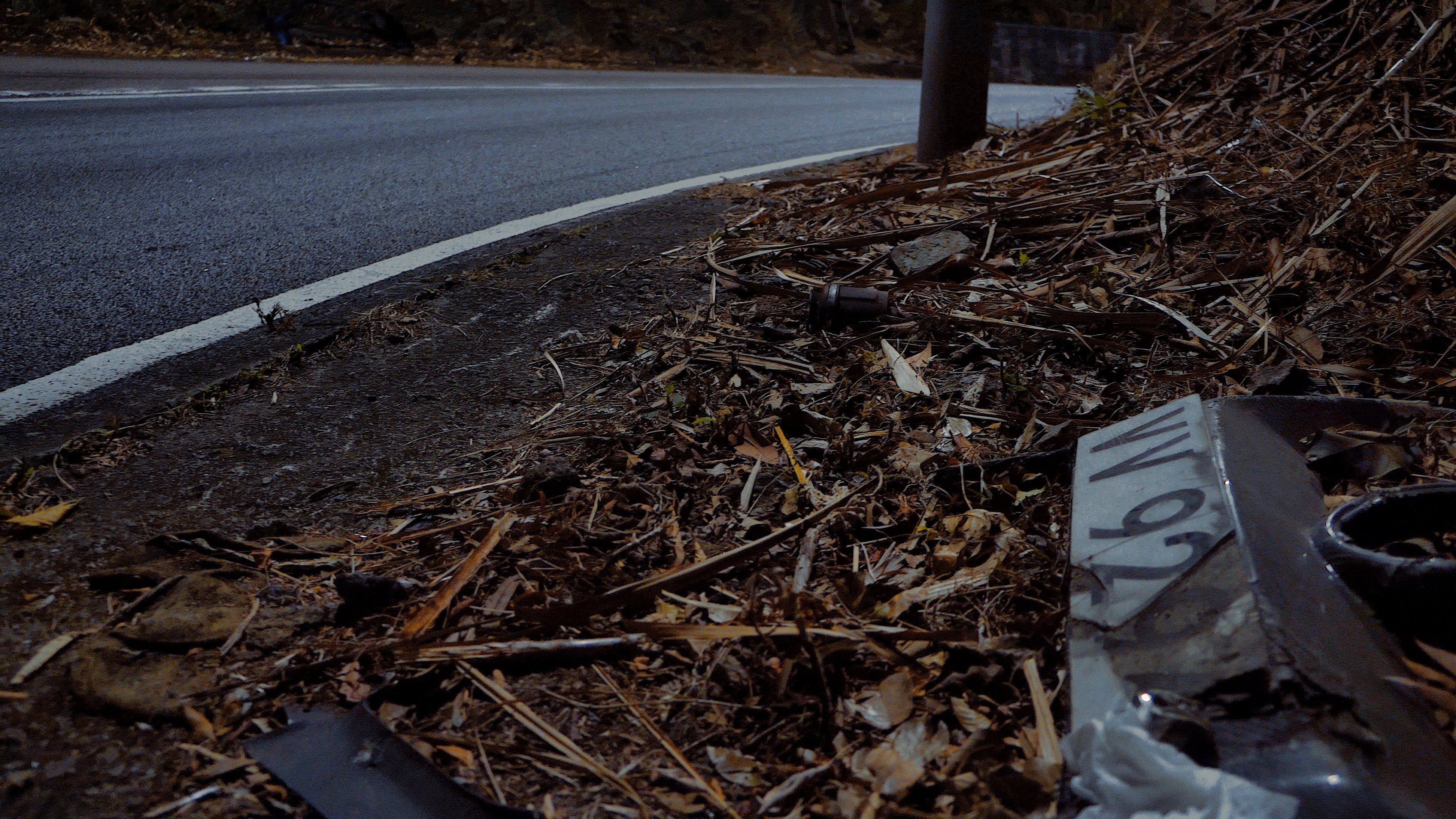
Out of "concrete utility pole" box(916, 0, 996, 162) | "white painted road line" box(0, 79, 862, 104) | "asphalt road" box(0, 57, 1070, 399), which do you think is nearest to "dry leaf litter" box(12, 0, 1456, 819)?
"concrete utility pole" box(916, 0, 996, 162)

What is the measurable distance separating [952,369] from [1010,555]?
832 mm

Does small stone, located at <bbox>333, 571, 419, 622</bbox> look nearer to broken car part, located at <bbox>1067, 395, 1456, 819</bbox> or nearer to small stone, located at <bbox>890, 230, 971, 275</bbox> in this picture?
broken car part, located at <bbox>1067, 395, 1456, 819</bbox>

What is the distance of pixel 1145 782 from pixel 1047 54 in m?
18.6

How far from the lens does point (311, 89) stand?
8.73 metres

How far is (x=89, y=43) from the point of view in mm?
11906

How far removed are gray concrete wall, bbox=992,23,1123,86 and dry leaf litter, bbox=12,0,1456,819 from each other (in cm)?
1503

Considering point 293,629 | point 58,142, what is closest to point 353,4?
point 58,142

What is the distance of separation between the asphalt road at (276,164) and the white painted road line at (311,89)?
0.04 meters

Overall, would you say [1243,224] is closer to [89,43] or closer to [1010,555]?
[1010,555]

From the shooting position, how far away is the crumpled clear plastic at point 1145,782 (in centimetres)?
100

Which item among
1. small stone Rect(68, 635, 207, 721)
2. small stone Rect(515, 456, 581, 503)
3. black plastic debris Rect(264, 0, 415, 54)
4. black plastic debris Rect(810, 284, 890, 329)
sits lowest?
small stone Rect(68, 635, 207, 721)

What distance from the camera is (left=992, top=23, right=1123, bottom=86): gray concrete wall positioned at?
55.3ft

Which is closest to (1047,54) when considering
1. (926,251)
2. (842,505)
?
(926,251)

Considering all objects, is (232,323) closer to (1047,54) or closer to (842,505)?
(842,505)
